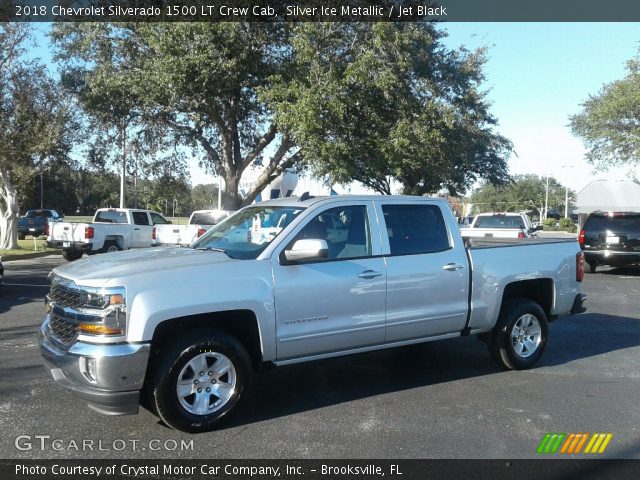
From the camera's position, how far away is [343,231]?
5.66m

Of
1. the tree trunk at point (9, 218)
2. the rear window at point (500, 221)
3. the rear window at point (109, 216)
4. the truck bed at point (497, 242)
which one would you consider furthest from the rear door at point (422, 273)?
the tree trunk at point (9, 218)

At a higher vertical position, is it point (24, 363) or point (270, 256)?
point (270, 256)

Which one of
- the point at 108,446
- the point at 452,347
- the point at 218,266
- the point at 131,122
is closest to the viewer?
the point at 108,446

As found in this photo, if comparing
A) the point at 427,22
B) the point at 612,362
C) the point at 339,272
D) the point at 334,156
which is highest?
the point at 427,22

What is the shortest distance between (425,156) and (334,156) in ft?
9.61

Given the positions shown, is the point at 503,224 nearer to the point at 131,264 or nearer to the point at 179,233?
the point at 179,233

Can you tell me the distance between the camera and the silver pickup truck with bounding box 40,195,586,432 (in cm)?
444

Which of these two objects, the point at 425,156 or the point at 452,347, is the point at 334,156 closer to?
the point at 425,156

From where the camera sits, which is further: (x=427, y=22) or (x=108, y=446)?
(x=427, y=22)

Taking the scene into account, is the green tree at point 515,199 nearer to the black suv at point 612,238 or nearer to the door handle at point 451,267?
the black suv at point 612,238

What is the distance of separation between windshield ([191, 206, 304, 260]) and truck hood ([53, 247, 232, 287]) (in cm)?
24

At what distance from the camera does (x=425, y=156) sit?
1852 centimetres

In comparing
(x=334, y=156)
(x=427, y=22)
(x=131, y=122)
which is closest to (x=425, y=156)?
(x=334, y=156)

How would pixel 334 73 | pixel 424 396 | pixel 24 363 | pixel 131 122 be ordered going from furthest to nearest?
pixel 131 122
pixel 334 73
pixel 24 363
pixel 424 396
